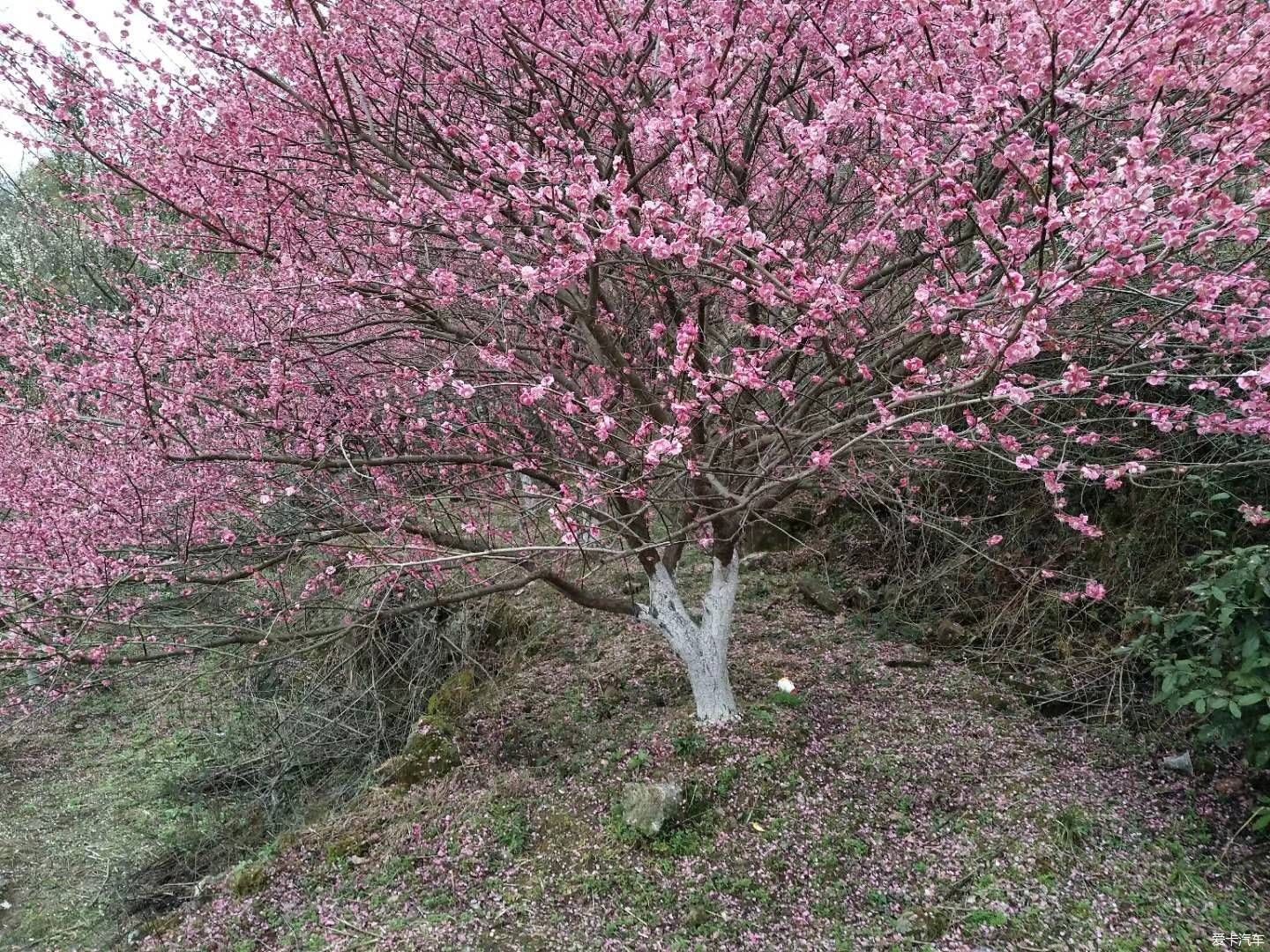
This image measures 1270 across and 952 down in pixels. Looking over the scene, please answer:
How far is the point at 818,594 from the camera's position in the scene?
23.4 feet

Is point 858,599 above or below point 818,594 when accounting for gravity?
below

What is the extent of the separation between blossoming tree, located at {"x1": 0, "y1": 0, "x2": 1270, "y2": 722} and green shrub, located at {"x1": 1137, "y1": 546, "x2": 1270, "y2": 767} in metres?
0.63

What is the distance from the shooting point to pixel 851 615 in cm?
690

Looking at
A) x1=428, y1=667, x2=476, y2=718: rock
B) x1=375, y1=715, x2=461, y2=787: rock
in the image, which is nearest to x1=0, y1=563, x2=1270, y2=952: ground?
x1=375, y1=715, x2=461, y2=787: rock

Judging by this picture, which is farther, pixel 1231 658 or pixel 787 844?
pixel 787 844

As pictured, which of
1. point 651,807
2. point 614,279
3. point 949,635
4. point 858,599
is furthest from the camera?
point 858,599

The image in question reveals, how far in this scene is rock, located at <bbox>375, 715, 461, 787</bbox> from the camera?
5.16m

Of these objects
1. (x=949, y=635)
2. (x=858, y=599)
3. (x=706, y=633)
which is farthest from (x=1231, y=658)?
(x=858, y=599)

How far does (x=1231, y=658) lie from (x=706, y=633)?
287cm

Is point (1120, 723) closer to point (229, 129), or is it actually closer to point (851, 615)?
point (851, 615)

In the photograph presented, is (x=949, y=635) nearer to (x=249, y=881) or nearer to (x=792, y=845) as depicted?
(x=792, y=845)

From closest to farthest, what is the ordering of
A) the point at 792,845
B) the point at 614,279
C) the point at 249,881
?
the point at 792,845, the point at 614,279, the point at 249,881

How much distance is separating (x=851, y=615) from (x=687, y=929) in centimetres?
392

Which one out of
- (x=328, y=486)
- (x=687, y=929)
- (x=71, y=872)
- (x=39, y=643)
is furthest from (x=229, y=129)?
(x=71, y=872)
